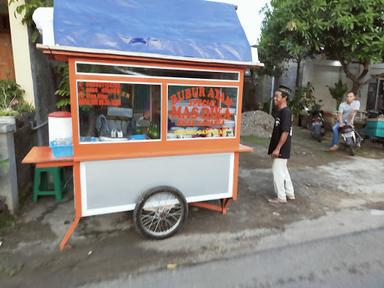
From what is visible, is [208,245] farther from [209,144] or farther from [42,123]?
[42,123]

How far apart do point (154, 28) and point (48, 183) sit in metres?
2.82

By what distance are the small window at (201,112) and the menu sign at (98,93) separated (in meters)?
0.59

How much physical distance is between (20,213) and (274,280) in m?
3.22

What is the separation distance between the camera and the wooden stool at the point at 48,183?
4.30m

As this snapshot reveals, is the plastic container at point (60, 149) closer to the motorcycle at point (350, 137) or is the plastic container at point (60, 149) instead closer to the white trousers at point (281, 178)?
the white trousers at point (281, 178)

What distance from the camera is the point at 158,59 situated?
10.2ft

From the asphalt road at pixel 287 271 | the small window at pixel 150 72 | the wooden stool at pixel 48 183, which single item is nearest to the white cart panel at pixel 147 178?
the asphalt road at pixel 287 271

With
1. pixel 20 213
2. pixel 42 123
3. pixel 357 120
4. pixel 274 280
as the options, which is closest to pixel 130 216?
pixel 20 213

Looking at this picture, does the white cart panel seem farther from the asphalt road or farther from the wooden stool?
the wooden stool

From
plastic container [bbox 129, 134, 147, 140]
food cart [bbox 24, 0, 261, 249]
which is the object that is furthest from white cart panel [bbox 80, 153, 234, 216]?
plastic container [bbox 129, 134, 147, 140]

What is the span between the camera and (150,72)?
3195 mm

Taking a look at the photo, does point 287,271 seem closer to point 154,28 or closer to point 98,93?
point 98,93

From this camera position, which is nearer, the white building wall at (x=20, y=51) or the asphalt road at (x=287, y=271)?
the asphalt road at (x=287, y=271)

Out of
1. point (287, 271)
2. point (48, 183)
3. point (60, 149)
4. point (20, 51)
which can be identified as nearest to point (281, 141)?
point (287, 271)
